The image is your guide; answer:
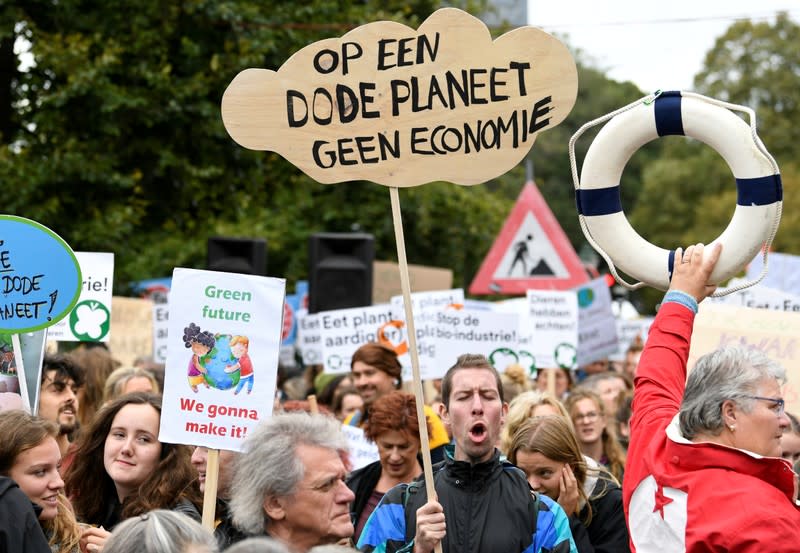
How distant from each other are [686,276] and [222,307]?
6.51ft

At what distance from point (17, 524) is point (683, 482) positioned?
79.4 inches

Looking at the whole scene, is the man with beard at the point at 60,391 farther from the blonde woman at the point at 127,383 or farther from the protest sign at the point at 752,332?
the protest sign at the point at 752,332

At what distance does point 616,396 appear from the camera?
9281mm

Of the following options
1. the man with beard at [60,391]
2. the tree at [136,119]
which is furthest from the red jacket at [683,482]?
the tree at [136,119]

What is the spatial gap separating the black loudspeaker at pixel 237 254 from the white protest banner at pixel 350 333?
313 centimetres

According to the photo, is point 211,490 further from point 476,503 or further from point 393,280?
point 393,280

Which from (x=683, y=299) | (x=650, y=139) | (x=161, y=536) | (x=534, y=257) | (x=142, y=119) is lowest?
(x=161, y=536)

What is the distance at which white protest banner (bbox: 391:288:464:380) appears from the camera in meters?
9.80

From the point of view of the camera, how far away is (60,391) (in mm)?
6664

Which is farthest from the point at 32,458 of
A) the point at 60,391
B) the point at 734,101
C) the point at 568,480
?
the point at 734,101

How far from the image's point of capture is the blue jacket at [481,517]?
474cm

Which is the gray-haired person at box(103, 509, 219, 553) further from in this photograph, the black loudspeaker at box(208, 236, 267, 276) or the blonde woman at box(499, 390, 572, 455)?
the black loudspeaker at box(208, 236, 267, 276)

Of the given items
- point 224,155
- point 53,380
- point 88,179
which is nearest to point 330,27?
point 224,155

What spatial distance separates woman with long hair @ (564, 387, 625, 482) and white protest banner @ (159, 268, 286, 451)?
9.36 ft
